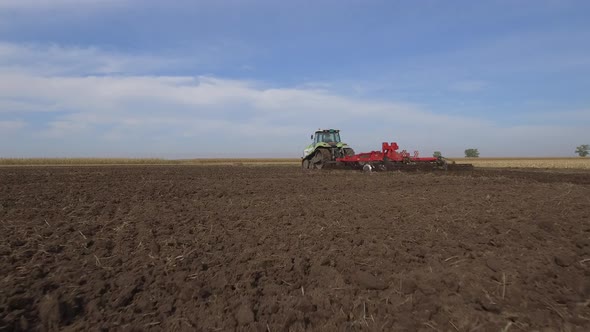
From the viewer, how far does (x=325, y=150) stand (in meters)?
24.3

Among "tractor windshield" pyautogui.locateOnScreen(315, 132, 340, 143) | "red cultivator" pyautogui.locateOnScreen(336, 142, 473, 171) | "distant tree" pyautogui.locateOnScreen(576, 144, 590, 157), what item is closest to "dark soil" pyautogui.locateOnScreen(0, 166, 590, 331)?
"red cultivator" pyautogui.locateOnScreen(336, 142, 473, 171)

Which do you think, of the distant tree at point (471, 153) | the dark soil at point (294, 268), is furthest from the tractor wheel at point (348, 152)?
the distant tree at point (471, 153)

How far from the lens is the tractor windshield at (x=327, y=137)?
82.1 feet

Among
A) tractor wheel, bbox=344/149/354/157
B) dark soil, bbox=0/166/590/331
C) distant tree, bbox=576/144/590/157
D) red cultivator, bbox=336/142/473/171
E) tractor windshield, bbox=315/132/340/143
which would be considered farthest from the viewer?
distant tree, bbox=576/144/590/157

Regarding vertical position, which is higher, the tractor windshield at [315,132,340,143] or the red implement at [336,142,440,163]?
the tractor windshield at [315,132,340,143]

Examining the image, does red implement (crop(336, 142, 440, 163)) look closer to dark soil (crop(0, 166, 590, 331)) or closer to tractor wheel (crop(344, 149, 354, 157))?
tractor wheel (crop(344, 149, 354, 157))

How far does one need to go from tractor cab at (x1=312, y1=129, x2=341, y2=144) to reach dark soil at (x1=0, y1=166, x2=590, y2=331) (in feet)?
53.0

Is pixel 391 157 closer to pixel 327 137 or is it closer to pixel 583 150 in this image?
pixel 327 137

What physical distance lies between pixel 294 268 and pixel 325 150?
62.9 feet

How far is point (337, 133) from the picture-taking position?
82.7ft

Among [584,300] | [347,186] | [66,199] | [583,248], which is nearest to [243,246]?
[584,300]

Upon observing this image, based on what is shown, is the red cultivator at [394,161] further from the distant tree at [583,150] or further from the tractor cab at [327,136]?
the distant tree at [583,150]

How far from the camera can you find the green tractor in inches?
950

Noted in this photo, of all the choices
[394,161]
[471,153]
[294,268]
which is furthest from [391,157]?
[471,153]
